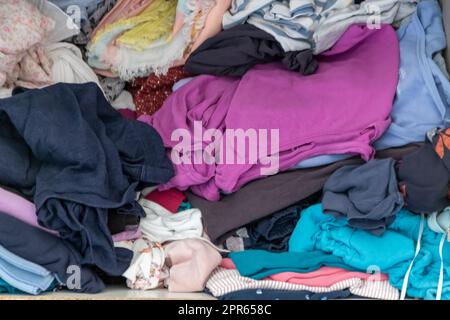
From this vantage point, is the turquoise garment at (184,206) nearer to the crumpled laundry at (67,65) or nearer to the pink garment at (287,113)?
the pink garment at (287,113)

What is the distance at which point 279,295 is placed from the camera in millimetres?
1055

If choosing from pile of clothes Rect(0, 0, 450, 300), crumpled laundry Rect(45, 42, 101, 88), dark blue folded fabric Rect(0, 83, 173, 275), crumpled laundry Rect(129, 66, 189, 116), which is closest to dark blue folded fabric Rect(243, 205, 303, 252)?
pile of clothes Rect(0, 0, 450, 300)

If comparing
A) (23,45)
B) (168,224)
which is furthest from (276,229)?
(23,45)

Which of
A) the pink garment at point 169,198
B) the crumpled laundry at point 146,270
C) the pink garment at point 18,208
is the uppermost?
the pink garment at point 18,208

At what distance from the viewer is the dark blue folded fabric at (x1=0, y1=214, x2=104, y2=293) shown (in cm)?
100

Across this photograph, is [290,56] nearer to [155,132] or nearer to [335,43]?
[335,43]

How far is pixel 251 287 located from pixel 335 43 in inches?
19.1

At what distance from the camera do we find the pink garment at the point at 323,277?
1075 mm

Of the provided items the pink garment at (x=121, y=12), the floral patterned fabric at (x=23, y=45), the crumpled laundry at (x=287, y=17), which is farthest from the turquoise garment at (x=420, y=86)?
the floral patterned fabric at (x=23, y=45)

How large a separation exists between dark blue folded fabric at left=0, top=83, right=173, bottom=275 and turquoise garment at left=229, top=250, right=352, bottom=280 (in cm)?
20

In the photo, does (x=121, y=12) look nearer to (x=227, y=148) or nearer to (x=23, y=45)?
(x=23, y=45)

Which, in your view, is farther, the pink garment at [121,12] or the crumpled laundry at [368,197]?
the pink garment at [121,12]

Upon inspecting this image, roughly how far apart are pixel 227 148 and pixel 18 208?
36cm

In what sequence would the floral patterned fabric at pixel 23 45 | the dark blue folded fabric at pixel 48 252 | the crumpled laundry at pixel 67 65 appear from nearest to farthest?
the dark blue folded fabric at pixel 48 252
the floral patterned fabric at pixel 23 45
the crumpled laundry at pixel 67 65
